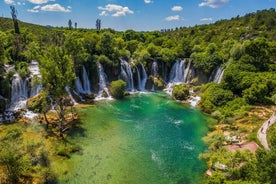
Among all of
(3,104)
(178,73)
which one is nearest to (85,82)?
(3,104)

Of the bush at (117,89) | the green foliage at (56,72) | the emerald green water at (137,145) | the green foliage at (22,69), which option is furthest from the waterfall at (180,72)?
the green foliage at (22,69)

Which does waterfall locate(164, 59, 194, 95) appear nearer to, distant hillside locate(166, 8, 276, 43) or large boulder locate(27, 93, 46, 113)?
distant hillside locate(166, 8, 276, 43)

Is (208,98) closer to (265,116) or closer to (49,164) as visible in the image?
(265,116)

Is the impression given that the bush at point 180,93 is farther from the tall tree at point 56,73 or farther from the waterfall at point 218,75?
the tall tree at point 56,73

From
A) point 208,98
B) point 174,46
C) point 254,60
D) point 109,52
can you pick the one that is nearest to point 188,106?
point 208,98

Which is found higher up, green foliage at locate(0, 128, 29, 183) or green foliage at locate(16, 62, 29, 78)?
green foliage at locate(16, 62, 29, 78)

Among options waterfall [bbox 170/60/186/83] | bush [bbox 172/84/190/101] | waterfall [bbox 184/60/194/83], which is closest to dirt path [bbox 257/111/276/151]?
bush [bbox 172/84/190/101]
